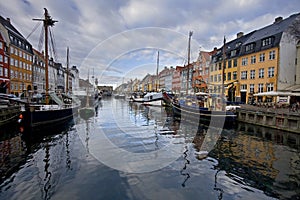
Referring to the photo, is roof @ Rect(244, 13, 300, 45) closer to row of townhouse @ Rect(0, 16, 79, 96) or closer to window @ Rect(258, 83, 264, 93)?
window @ Rect(258, 83, 264, 93)

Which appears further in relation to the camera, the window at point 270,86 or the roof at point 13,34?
the roof at point 13,34

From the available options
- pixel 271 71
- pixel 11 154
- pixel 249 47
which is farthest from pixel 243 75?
pixel 11 154

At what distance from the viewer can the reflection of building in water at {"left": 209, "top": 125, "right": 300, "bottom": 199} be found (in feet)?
24.5

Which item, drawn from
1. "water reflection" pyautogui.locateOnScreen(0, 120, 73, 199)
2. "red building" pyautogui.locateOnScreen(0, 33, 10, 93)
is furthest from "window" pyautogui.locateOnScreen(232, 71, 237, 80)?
"red building" pyautogui.locateOnScreen(0, 33, 10, 93)

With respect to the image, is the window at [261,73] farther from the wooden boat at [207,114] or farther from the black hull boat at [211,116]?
the black hull boat at [211,116]

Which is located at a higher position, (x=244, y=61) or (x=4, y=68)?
(x=244, y=61)

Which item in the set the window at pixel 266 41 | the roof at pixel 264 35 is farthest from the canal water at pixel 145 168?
the roof at pixel 264 35

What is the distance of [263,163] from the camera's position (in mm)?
9781

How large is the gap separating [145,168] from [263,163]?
21.0 ft

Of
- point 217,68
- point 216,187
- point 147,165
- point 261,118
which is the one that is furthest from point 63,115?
point 217,68

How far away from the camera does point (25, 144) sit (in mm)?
12398

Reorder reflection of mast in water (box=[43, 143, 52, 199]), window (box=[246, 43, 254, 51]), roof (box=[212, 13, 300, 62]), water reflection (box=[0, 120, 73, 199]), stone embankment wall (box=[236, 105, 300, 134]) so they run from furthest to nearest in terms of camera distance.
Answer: window (box=[246, 43, 254, 51]), roof (box=[212, 13, 300, 62]), stone embankment wall (box=[236, 105, 300, 134]), water reflection (box=[0, 120, 73, 199]), reflection of mast in water (box=[43, 143, 52, 199])

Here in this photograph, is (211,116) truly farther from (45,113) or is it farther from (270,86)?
(45,113)

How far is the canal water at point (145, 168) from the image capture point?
22.0ft
